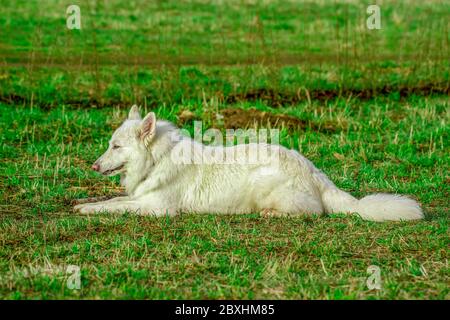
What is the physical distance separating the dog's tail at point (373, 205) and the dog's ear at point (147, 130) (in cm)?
178

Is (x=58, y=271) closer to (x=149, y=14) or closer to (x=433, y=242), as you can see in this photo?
(x=433, y=242)

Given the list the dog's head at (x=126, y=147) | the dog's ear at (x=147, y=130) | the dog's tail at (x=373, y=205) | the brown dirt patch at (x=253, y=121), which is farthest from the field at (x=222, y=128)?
the dog's ear at (x=147, y=130)

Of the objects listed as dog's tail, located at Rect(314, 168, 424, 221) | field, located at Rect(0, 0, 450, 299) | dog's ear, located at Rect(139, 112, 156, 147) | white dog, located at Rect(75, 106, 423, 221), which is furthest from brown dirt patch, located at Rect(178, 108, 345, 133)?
dog's tail, located at Rect(314, 168, 424, 221)

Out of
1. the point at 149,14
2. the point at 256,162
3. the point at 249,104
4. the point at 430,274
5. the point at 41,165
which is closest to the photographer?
the point at 430,274

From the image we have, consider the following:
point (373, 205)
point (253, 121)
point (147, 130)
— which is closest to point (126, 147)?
point (147, 130)

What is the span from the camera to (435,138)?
12.2 m

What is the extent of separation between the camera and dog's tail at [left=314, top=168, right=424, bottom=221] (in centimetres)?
798

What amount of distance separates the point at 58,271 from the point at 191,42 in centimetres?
1443

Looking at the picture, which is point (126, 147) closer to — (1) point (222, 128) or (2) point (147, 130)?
(2) point (147, 130)

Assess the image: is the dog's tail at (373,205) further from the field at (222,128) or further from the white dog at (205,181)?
the field at (222,128)

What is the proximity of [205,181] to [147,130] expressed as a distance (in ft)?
2.70

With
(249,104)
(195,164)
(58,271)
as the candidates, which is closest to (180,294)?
(58,271)

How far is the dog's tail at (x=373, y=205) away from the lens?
26.2ft

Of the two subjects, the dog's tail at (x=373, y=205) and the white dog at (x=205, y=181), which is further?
the white dog at (x=205, y=181)
